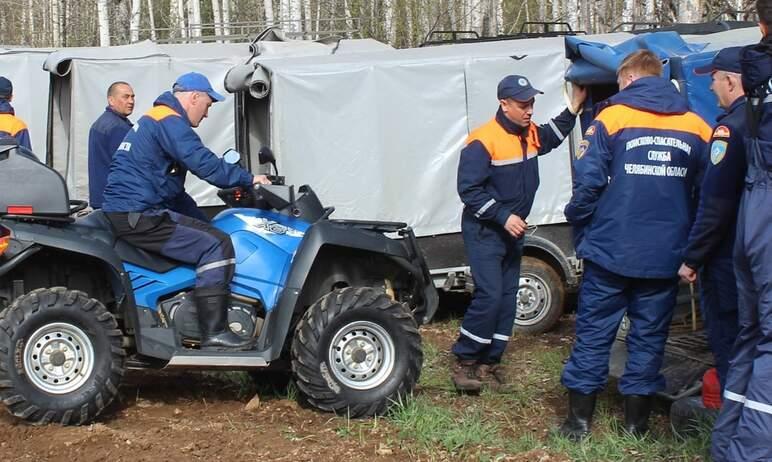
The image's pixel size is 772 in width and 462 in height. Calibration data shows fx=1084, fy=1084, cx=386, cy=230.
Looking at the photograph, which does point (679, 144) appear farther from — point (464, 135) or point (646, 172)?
point (464, 135)

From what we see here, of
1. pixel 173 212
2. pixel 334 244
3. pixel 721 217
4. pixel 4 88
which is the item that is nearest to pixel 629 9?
pixel 4 88

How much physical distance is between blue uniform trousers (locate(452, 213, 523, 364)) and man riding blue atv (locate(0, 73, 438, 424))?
449mm

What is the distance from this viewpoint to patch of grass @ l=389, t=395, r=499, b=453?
214 inches

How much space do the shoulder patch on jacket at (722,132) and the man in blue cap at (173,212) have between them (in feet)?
8.11

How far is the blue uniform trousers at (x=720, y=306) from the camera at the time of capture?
497cm

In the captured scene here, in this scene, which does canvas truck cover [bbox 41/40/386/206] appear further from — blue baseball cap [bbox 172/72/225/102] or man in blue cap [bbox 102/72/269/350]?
man in blue cap [bbox 102/72/269/350]

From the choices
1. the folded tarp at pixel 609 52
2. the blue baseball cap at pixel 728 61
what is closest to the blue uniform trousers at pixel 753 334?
the blue baseball cap at pixel 728 61

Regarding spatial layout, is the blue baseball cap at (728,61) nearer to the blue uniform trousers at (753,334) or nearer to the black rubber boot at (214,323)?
the blue uniform trousers at (753,334)

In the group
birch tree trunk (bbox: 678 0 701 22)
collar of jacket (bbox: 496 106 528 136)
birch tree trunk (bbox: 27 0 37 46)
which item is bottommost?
collar of jacket (bbox: 496 106 528 136)

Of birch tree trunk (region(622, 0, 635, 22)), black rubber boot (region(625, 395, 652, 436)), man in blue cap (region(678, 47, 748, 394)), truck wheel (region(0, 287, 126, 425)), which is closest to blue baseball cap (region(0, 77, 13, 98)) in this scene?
truck wheel (region(0, 287, 126, 425))

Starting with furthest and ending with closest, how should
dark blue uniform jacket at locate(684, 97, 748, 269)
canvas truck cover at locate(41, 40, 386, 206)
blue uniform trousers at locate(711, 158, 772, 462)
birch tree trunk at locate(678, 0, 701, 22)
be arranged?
birch tree trunk at locate(678, 0, 701, 22) < canvas truck cover at locate(41, 40, 386, 206) < dark blue uniform jacket at locate(684, 97, 748, 269) < blue uniform trousers at locate(711, 158, 772, 462)

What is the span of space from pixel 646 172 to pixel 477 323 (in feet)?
5.71

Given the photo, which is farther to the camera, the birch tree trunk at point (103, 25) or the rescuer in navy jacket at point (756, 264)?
the birch tree trunk at point (103, 25)

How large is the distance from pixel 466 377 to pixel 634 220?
1782mm
